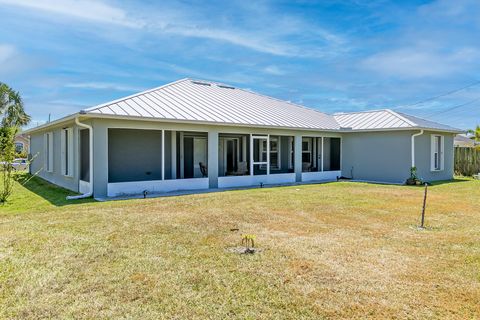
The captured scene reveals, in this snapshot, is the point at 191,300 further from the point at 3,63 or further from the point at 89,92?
the point at 89,92

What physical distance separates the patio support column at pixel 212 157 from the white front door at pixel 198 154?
265 cm

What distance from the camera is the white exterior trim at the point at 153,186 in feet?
38.3

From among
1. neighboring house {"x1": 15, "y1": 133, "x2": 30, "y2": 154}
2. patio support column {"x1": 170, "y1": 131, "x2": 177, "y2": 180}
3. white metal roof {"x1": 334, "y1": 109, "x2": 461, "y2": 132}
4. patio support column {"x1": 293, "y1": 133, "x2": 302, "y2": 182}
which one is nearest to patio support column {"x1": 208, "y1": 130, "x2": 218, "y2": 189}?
patio support column {"x1": 170, "y1": 131, "x2": 177, "y2": 180}

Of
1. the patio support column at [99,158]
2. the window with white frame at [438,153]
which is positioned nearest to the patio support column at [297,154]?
the window with white frame at [438,153]

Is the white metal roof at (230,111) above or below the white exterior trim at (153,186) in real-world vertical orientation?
above

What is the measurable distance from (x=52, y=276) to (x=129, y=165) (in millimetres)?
10066

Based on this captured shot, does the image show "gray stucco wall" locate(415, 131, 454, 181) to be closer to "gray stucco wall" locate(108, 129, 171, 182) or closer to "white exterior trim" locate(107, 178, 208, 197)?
"white exterior trim" locate(107, 178, 208, 197)

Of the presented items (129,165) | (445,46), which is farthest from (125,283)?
(445,46)

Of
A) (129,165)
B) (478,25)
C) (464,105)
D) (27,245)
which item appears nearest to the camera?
(27,245)

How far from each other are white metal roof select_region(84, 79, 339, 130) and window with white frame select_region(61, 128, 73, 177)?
273cm

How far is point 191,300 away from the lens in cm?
372

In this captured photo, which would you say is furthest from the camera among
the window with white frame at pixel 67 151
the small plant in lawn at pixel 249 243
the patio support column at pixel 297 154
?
the patio support column at pixel 297 154

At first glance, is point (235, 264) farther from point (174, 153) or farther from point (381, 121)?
point (381, 121)

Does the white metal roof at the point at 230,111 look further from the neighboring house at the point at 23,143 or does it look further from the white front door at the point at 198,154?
the neighboring house at the point at 23,143
